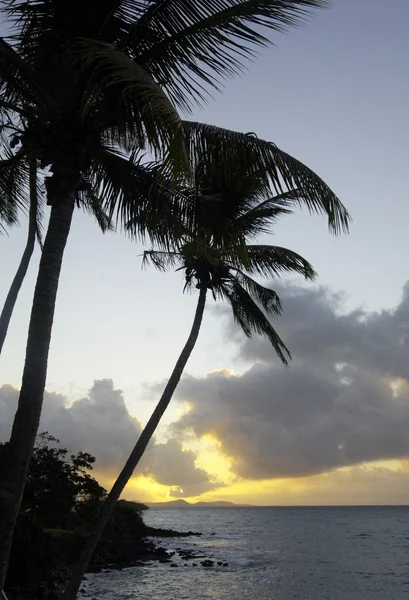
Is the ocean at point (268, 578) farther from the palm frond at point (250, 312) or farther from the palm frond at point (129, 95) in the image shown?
the palm frond at point (129, 95)

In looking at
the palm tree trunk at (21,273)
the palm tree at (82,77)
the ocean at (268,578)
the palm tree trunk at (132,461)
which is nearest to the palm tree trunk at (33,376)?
the palm tree at (82,77)

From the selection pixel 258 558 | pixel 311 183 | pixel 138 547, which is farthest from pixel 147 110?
pixel 258 558

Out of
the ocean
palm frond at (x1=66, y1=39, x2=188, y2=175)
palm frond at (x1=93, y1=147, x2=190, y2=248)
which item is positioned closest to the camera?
palm frond at (x1=66, y1=39, x2=188, y2=175)

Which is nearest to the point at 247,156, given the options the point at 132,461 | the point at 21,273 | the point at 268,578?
the point at 21,273

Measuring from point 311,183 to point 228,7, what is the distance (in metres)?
2.52

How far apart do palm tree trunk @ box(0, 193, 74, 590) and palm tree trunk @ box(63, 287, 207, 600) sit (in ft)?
20.2

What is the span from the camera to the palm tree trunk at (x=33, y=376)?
613 cm

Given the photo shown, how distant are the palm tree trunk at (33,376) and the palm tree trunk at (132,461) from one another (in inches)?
243

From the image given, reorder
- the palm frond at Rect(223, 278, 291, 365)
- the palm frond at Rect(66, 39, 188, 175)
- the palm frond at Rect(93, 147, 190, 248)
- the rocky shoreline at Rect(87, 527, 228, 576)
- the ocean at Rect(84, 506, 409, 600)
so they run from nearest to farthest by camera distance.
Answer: the palm frond at Rect(66, 39, 188, 175), the palm frond at Rect(93, 147, 190, 248), the palm frond at Rect(223, 278, 291, 365), the ocean at Rect(84, 506, 409, 600), the rocky shoreline at Rect(87, 527, 228, 576)

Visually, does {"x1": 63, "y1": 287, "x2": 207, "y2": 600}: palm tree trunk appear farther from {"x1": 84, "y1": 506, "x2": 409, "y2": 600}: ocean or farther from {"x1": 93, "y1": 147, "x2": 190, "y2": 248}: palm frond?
{"x1": 84, "y1": 506, "x2": 409, "y2": 600}: ocean

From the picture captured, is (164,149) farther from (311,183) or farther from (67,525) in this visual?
(67,525)

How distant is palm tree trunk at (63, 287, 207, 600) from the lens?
1177cm

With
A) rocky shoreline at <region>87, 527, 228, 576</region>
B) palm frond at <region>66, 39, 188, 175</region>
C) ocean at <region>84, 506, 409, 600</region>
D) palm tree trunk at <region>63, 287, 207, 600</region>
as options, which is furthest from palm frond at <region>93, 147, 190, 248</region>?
rocky shoreline at <region>87, 527, 228, 576</region>

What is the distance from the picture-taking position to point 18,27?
803 centimetres
